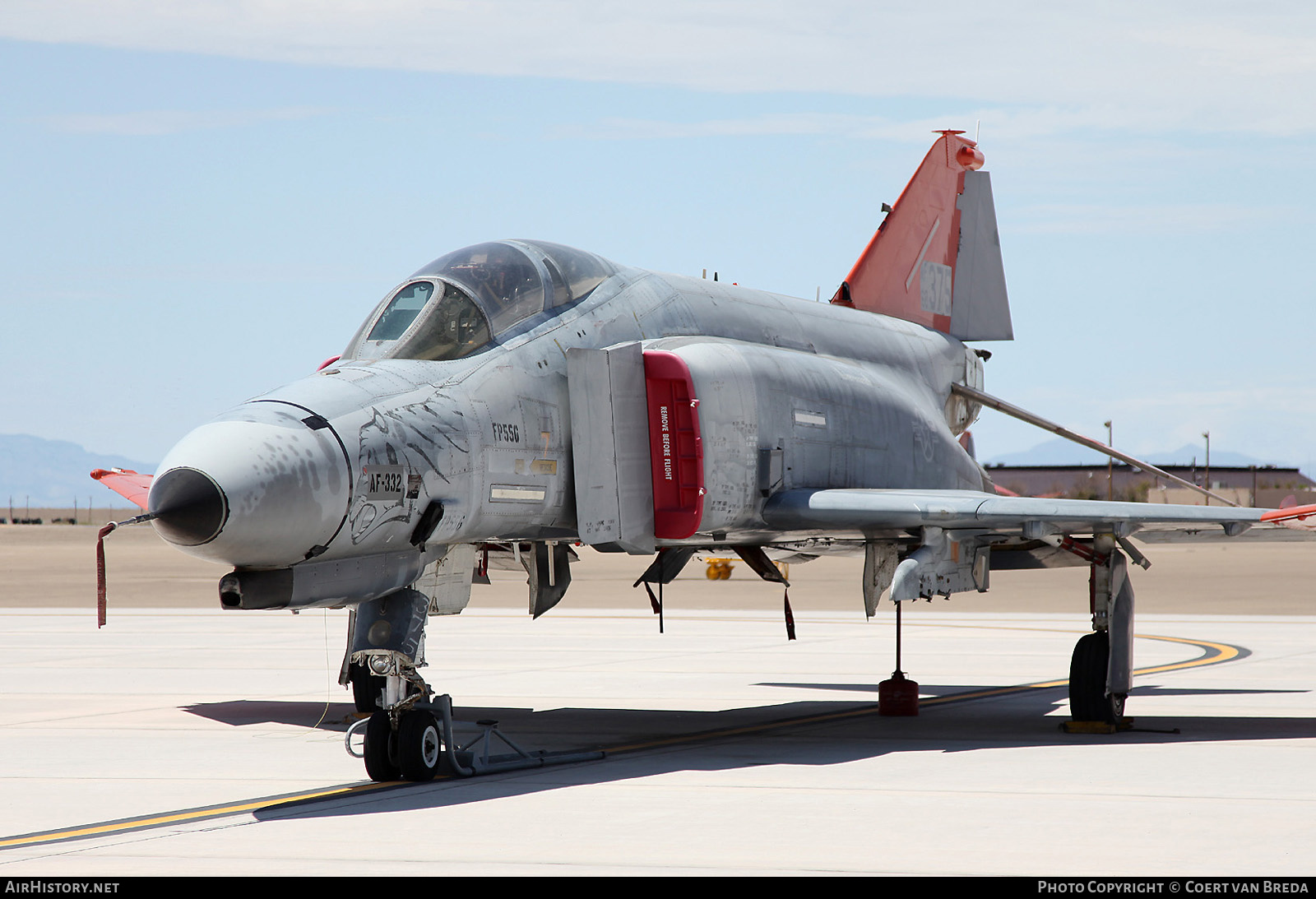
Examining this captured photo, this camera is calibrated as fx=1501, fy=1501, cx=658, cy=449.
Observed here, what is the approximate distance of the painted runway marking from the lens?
25.1ft

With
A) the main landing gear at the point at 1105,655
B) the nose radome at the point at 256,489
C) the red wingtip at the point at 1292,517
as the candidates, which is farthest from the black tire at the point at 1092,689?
the nose radome at the point at 256,489

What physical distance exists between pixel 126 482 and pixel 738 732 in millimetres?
6117

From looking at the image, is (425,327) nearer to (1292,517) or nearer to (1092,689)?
(1092,689)

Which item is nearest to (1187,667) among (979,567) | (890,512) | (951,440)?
(951,440)

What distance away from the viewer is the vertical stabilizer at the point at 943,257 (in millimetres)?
16484

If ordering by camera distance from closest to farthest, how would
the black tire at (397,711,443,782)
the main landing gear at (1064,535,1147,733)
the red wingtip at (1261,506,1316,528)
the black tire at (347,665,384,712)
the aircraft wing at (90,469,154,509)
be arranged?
1. the black tire at (397,711,443,782)
2. the red wingtip at (1261,506,1316,528)
3. the main landing gear at (1064,535,1147,733)
4. the black tire at (347,665,384,712)
5. the aircraft wing at (90,469,154,509)

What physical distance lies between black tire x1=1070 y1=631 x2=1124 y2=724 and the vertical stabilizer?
16.5 ft

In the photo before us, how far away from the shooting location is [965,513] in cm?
1123

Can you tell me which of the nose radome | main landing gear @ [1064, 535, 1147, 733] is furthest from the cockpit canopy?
main landing gear @ [1064, 535, 1147, 733]

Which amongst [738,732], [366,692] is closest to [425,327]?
[366,692]

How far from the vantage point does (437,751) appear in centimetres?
941

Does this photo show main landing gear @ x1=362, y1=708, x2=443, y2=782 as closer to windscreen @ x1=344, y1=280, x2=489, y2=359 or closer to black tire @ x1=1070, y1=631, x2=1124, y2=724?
windscreen @ x1=344, y1=280, x2=489, y2=359

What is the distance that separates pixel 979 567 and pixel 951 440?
7.71ft

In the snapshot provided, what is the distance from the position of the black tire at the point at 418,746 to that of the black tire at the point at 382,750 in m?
0.07
